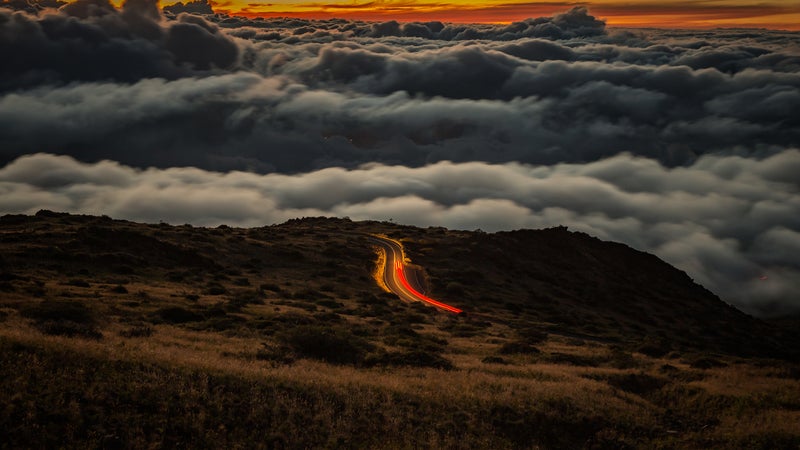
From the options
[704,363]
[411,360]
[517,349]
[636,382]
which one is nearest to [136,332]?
[411,360]

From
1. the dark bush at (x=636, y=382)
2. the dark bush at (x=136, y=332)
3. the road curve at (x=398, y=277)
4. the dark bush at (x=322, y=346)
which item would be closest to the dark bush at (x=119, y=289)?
the dark bush at (x=136, y=332)

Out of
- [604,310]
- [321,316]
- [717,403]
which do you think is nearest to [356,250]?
[604,310]

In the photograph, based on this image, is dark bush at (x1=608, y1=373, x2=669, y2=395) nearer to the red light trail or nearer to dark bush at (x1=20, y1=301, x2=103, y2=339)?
dark bush at (x1=20, y1=301, x2=103, y2=339)

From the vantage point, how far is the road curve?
235ft

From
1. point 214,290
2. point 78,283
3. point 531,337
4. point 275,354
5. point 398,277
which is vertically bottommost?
point 531,337

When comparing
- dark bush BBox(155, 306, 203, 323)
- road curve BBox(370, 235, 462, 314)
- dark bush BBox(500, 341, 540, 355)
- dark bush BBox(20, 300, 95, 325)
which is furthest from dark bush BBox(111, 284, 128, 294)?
road curve BBox(370, 235, 462, 314)

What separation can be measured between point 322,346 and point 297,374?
6827 millimetres

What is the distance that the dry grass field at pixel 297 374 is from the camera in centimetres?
1587

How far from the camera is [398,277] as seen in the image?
81.5 m

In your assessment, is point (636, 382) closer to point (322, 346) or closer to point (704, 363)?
point (704, 363)

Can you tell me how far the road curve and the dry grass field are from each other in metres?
8.51

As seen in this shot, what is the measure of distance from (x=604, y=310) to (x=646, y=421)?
70073 millimetres

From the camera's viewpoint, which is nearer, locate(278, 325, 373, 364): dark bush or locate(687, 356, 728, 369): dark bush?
locate(278, 325, 373, 364): dark bush

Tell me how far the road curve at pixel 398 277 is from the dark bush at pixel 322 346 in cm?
3789
